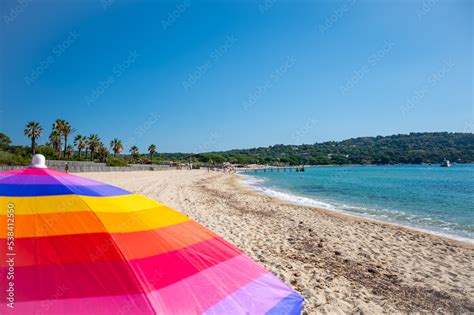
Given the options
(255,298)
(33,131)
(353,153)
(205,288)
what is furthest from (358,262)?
(353,153)

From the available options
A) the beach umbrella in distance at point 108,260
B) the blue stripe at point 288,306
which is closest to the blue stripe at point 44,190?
the beach umbrella in distance at point 108,260

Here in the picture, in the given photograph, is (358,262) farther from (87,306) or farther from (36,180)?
(36,180)

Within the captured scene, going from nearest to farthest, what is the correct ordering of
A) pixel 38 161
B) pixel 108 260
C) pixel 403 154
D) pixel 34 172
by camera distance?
1. pixel 108 260
2. pixel 34 172
3. pixel 38 161
4. pixel 403 154

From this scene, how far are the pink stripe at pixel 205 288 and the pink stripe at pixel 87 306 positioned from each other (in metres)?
0.07

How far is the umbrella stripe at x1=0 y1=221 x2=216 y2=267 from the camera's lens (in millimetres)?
1436

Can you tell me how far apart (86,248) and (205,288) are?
672 mm

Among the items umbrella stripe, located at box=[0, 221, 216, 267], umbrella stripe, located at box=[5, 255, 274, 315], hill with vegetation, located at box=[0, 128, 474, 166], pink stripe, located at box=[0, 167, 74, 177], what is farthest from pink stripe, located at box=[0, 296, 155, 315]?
hill with vegetation, located at box=[0, 128, 474, 166]

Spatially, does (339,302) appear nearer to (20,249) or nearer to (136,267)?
(136,267)

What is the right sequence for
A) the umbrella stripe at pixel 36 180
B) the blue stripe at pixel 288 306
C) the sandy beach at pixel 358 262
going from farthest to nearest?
1. the sandy beach at pixel 358 262
2. the umbrella stripe at pixel 36 180
3. the blue stripe at pixel 288 306

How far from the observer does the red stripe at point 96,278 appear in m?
1.31

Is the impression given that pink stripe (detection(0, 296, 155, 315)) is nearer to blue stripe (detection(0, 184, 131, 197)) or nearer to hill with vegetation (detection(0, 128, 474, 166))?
blue stripe (detection(0, 184, 131, 197))

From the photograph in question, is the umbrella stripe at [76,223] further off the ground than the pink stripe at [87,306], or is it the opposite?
the umbrella stripe at [76,223]

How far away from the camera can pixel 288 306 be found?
5.56 ft

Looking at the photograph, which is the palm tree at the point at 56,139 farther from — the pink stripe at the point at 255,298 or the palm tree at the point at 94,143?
the pink stripe at the point at 255,298
